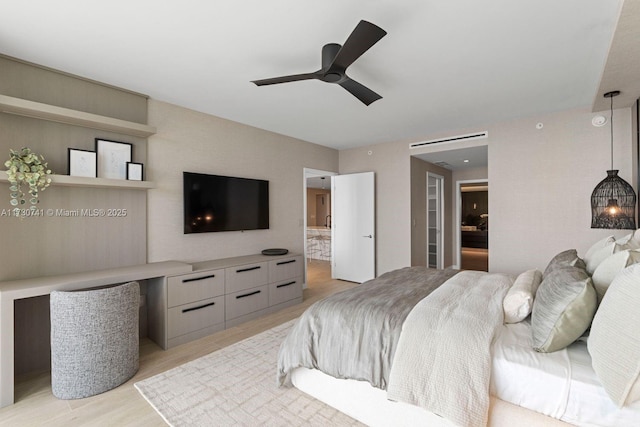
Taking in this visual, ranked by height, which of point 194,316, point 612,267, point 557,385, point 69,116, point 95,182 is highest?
point 69,116

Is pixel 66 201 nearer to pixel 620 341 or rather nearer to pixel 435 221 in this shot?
pixel 620 341

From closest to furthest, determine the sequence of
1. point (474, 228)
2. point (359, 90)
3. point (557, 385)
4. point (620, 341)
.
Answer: point (620, 341) → point (557, 385) → point (359, 90) → point (474, 228)

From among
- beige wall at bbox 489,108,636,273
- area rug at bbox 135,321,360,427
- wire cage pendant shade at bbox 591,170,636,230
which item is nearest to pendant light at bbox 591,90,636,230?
wire cage pendant shade at bbox 591,170,636,230

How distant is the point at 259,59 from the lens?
2.49 metres

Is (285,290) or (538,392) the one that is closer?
(538,392)

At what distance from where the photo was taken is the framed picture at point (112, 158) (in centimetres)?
290

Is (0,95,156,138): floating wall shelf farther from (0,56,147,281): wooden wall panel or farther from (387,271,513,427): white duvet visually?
(387,271,513,427): white duvet

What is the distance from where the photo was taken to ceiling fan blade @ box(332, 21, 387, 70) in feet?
5.54

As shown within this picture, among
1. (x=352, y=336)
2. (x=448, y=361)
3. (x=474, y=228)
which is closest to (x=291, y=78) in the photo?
(x=352, y=336)

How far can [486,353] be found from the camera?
4.78ft

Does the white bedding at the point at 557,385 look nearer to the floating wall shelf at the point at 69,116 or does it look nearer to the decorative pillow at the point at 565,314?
the decorative pillow at the point at 565,314

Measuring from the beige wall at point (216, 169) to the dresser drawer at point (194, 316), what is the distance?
0.70m

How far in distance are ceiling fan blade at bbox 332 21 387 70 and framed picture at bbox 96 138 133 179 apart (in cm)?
236

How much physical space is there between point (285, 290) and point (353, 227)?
2141 mm
